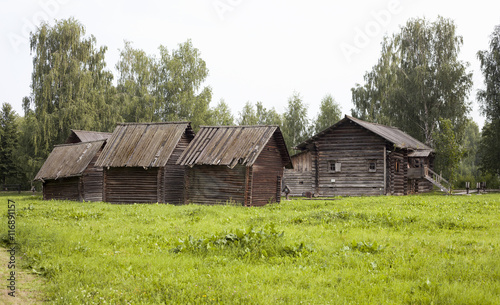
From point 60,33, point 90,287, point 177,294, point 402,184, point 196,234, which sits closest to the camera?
point 177,294

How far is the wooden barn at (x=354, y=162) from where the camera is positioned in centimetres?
3206

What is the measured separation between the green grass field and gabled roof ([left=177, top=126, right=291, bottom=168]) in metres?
9.63

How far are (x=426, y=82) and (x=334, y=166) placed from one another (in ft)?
58.2

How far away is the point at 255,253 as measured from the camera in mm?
10086

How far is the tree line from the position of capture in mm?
41906

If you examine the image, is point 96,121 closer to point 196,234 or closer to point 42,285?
point 196,234

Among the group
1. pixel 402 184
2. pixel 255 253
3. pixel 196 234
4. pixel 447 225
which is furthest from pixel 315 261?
pixel 402 184

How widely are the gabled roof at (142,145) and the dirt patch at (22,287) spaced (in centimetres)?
1756

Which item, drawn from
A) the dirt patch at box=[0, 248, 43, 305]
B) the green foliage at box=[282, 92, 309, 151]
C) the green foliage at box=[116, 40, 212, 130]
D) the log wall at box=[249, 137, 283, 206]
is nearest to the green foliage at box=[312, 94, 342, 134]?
the green foliage at box=[282, 92, 309, 151]

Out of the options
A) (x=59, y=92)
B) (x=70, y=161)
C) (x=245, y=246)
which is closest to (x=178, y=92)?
(x=59, y=92)

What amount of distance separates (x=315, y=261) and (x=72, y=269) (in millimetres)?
5242

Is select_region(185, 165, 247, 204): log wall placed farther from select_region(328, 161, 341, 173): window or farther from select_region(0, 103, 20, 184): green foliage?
select_region(0, 103, 20, 184): green foliage

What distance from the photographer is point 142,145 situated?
94.4ft

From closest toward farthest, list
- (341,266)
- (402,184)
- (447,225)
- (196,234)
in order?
(341,266)
(196,234)
(447,225)
(402,184)
